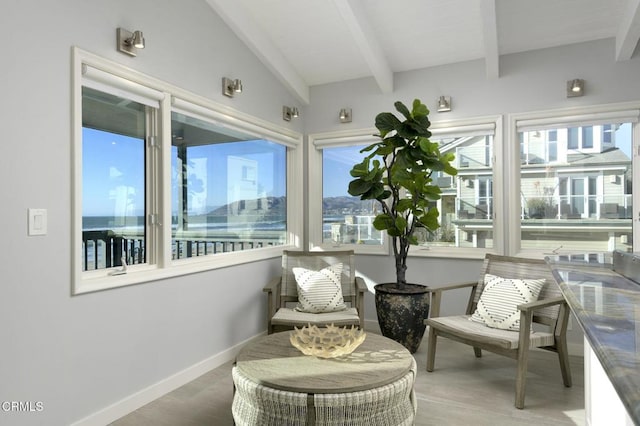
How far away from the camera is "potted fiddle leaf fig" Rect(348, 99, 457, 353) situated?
11.7 ft

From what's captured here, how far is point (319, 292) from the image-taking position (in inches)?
146

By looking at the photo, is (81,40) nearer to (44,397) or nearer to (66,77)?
(66,77)

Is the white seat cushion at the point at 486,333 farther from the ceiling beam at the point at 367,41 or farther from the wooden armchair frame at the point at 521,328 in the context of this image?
the ceiling beam at the point at 367,41

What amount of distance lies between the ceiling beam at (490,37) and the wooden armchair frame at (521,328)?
5.63 feet

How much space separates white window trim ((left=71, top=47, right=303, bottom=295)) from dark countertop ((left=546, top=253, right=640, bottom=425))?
93.0 inches

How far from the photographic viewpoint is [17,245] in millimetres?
2068

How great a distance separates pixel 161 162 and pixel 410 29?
2.46 meters

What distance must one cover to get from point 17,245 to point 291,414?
1.55 m

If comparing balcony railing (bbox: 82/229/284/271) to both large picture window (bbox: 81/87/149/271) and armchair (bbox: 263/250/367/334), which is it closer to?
large picture window (bbox: 81/87/149/271)

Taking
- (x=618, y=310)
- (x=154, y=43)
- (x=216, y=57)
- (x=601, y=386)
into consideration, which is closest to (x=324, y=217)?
(x=216, y=57)

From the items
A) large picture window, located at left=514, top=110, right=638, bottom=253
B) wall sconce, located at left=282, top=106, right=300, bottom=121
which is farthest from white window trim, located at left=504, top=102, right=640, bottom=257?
wall sconce, located at left=282, top=106, right=300, bottom=121

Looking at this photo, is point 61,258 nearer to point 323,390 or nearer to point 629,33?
point 323,390

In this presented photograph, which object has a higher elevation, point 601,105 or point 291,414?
point 601,105

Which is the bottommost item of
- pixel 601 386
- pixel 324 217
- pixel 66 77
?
pixel 601 386
